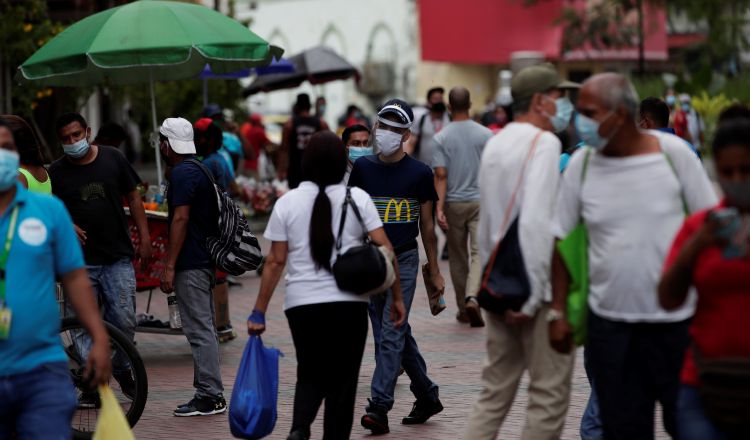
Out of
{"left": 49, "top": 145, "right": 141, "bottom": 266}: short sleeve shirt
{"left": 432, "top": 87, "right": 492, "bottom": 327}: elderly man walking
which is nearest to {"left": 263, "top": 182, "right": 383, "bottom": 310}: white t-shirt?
{"left": 49, "top": 145, "right": 141, "bottom": 266}: short sleeve shirt

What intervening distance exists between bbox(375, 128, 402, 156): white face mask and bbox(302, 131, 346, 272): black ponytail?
1.54 metres

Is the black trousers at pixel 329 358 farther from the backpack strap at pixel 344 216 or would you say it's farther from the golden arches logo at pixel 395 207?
the golden arches logo at pixel 395 207

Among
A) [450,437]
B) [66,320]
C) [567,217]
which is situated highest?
[567,217]

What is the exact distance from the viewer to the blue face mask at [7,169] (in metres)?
5.25

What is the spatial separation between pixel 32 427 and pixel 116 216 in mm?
3837

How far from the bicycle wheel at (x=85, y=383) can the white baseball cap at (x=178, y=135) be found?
1.30 meters

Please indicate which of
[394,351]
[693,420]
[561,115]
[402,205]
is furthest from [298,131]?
[693,420]

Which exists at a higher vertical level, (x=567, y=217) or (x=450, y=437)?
(x=567, y=217)

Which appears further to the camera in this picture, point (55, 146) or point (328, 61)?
point (328, 61)

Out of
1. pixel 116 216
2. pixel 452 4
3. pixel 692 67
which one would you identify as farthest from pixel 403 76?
pixel 116 216

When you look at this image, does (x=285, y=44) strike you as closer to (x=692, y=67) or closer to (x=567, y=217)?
(x=692, y=67)

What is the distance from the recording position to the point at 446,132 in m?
12.0

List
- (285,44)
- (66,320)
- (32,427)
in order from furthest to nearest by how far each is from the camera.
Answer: (285,44), (66,320), (32,427)

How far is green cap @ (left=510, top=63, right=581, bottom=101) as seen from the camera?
609cm
